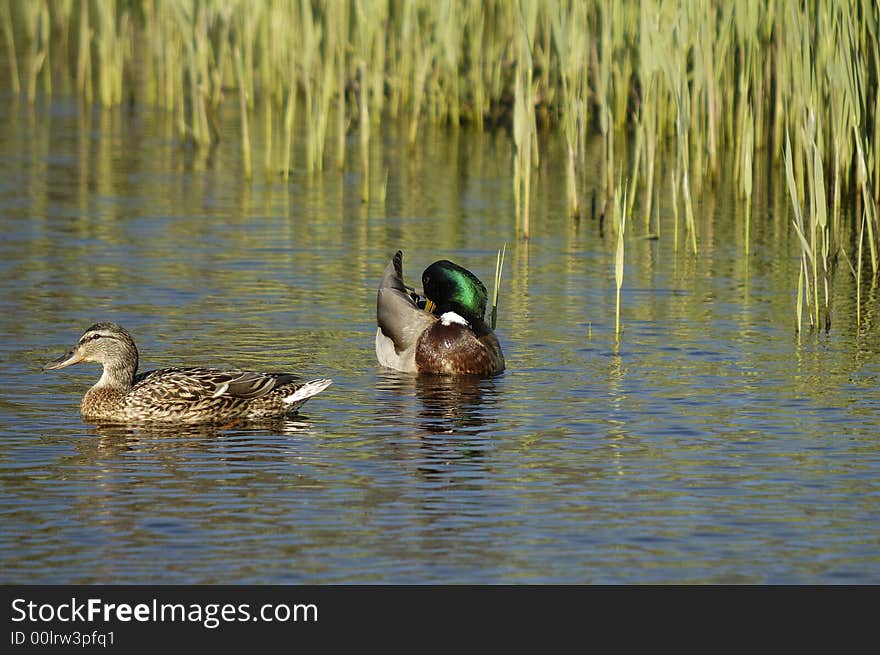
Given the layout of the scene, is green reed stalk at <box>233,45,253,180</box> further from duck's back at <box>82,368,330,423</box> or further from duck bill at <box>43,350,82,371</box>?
duck's back at <box>82,368,330,423</box>

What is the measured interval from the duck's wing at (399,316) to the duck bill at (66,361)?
2212 mm

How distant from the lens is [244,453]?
9.32 m

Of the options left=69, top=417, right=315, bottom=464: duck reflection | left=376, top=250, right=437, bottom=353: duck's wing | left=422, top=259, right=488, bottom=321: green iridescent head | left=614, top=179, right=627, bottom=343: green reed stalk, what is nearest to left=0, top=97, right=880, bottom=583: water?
left=69, top=417, right=315, bottom=464: duck reflection

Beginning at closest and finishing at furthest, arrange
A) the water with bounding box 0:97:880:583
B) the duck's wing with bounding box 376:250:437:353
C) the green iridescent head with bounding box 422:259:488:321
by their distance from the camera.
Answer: the water with bounding box 0:97:880:583 < the duck's wing with bounding box 376:250:437:353 < the green iridescent head with bounding box 422:259:488:321

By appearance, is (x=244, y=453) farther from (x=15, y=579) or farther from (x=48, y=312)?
(x=48, y=312)

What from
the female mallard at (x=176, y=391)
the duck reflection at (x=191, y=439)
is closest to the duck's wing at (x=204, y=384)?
the female mallard at (x=176, y=391)

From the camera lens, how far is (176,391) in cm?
998

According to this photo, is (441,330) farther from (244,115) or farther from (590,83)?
(590,83)

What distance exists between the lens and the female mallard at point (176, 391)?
9.98 metres

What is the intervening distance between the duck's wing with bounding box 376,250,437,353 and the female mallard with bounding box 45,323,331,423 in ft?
4.62

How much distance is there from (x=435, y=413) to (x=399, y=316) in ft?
4.74

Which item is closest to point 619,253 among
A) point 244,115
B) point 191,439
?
point 191,439

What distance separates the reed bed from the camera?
44.2 feet

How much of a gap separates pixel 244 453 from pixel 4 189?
10.8m
